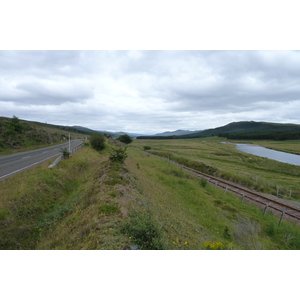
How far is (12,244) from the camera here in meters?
6.71

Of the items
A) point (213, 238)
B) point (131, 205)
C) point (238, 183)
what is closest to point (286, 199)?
point (238, 183)

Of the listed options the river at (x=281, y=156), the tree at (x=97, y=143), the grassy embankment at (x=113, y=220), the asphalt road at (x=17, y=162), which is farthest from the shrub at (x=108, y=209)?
the river at (x=281, y=156)

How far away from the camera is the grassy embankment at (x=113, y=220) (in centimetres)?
575

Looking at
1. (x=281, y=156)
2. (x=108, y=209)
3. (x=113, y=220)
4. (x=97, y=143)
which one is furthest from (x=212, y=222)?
(x=281, y=156)

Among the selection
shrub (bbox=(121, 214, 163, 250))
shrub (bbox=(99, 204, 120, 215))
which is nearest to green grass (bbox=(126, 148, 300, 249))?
shrub (bbox=(121, 214, 163, 250))

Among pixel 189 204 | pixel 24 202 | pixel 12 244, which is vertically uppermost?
pixel 24 202

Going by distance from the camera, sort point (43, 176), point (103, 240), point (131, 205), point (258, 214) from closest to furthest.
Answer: point (103, 240) → point (131, 205) → point (43, 176) → point (258, 214)

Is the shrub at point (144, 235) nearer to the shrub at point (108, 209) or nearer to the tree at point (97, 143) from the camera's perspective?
the shrub at point (108, 209)

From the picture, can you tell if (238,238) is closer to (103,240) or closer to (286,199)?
(103,240)

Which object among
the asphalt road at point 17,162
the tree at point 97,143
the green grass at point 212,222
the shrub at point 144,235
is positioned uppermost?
the tree at point 97,143

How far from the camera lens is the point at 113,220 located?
6555mm

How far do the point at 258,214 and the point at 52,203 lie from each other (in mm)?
15183

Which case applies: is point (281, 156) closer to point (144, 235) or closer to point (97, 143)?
point (97, 143)

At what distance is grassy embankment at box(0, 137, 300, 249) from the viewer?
18.9 ft
